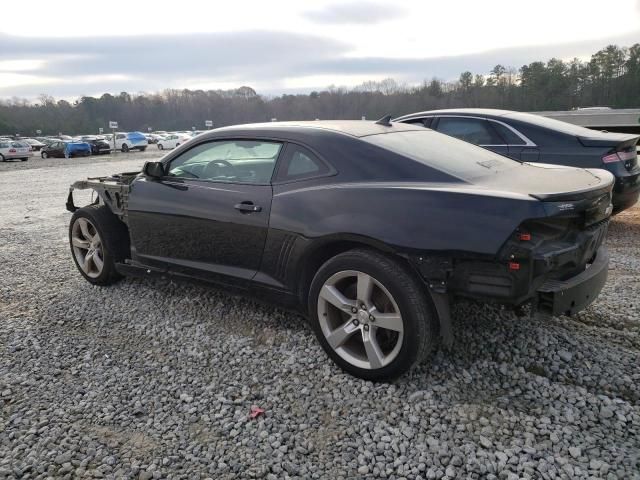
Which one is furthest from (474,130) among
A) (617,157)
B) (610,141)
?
(617,157)

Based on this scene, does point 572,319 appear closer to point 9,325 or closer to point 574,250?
point 574,250

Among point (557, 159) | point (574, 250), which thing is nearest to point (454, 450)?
point (574, 250)

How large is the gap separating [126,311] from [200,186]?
124cm

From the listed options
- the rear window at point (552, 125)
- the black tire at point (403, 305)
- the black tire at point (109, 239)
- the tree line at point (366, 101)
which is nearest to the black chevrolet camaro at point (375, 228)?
the black tire at point (403, 305)

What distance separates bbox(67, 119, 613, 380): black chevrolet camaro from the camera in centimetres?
254

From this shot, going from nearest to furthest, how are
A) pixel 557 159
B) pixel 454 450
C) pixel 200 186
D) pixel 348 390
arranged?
pixel 454 450 < pixel 348 390 < pixel 200 186 < pixel 557 159

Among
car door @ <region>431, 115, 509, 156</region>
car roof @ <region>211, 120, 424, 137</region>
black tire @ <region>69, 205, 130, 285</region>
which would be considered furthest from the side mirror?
car door @ <region>431, 115, 509, 156</region>

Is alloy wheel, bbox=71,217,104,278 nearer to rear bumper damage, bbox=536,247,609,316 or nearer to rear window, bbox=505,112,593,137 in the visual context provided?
rear bumper damage, bbox=536,247,609,316

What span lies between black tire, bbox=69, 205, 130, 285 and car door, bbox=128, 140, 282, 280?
32 centimetres

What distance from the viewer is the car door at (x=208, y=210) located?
342 cm

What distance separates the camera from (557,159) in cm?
573

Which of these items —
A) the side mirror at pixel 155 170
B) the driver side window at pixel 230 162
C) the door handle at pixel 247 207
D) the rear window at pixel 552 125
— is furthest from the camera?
the rear window at pixel 552 125

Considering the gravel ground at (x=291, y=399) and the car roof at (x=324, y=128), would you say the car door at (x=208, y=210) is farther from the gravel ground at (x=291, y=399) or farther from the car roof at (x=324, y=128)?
the gravel ground at (x=291, y=399)

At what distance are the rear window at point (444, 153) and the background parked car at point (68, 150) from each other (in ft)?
109
